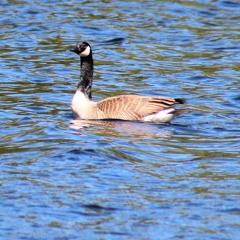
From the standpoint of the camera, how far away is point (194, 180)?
1105 cm

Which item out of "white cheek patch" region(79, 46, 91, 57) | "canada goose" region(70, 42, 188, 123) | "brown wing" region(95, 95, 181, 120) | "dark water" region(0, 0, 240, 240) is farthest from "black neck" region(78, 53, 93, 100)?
"brown wing" region(95, 95, 181, 120)

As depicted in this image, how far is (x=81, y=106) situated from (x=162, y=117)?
1437 millimetres

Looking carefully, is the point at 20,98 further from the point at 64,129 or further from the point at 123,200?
the point at 123,200

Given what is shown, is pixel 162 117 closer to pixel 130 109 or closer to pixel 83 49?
pixel 130 109

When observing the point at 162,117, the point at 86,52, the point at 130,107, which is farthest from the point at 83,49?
the point at 162,117

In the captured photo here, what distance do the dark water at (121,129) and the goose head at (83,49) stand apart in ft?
3.53

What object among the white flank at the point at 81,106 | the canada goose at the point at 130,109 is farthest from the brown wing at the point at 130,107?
the white flank at the point at 81,106

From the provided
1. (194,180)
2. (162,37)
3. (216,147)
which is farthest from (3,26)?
(194,180)

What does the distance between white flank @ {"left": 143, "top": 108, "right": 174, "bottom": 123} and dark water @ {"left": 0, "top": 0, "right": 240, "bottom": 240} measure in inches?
8.0

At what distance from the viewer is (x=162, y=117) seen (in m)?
14.7

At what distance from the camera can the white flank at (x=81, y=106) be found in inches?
595

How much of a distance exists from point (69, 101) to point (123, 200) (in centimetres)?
669

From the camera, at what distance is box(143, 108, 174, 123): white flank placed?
14664 mm

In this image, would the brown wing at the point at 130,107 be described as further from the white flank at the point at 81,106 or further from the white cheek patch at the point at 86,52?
the white cheek patch at the point at 86,52
